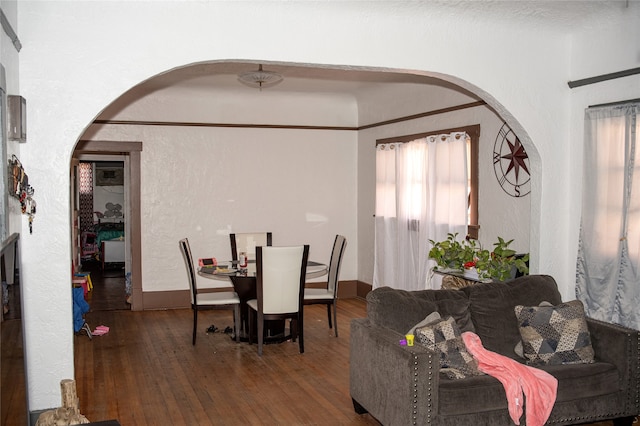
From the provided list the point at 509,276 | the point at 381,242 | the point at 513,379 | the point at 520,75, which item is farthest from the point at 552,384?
the point at 381,242

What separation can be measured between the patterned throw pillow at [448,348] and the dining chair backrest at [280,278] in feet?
7.28

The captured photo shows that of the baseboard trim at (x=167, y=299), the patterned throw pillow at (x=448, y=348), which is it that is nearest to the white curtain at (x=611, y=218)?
the patterned throw pillow at (x=448, y=348)

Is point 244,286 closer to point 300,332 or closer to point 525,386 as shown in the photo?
point 300,332

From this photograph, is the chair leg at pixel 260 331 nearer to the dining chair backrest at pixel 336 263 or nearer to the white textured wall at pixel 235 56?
the dining chair backrest at pixel 336 263

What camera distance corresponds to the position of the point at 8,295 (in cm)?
278

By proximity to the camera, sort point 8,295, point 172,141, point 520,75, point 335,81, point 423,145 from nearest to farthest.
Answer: point 8,295, point 520,75, point 423,145, point 335,81, point 172,141

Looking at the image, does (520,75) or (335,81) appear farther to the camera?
(335,81)

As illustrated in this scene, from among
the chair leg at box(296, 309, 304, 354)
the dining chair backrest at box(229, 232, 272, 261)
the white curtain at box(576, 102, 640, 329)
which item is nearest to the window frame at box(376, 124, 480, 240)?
the white curtain at box(576, 102, 640, 329)

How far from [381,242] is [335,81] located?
2.08 m

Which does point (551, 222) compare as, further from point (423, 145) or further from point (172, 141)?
point (172, 141)

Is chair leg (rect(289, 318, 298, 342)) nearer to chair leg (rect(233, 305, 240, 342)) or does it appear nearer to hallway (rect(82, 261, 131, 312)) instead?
chair leg (rect(233, 305, 240, 342))

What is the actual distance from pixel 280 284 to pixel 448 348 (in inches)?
93.5

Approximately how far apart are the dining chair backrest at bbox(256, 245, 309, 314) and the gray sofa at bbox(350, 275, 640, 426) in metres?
1.74

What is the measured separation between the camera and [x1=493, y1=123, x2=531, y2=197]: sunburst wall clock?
5.79 meters
